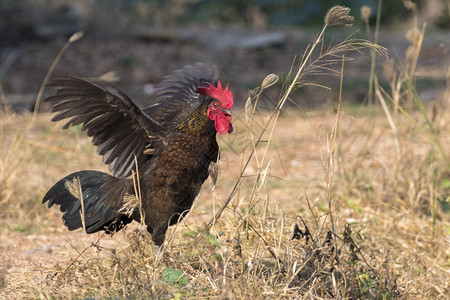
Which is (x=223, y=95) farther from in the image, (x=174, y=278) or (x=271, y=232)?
(x=174, y=278)

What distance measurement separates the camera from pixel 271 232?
3.66 m

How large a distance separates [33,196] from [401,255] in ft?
8.97

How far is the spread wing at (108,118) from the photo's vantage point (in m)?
3.22

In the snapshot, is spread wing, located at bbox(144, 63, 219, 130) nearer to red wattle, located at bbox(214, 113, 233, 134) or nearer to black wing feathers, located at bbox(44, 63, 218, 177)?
black wing feathers, located at bbox(44, 63, 218, 177)

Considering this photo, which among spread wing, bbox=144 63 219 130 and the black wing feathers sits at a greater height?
the black wing feathers

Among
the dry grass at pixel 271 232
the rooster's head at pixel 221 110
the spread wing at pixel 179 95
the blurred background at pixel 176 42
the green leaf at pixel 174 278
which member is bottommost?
the blurred background at pixel 176 42

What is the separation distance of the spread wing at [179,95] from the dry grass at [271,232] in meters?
0.35

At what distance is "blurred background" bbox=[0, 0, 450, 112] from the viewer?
9.58m

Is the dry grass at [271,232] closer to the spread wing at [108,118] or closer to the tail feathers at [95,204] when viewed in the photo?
the tail feathers at [95,204]

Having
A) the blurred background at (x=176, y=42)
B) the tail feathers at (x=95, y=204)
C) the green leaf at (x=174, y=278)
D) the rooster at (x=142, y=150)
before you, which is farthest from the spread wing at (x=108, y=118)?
the blurred background at (x=176, y=42)

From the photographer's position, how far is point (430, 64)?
1100 centimetres

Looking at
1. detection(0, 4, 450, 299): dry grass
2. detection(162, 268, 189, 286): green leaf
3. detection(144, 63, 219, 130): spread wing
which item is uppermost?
detection(144, 63, 219, 130): spread wing

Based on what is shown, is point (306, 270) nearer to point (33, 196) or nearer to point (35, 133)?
point (33, 196)

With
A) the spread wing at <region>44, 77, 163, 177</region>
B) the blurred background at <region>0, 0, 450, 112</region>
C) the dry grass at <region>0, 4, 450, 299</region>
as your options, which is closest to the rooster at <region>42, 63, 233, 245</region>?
the spread wing at <region>44, 77, 163, 177</region>
